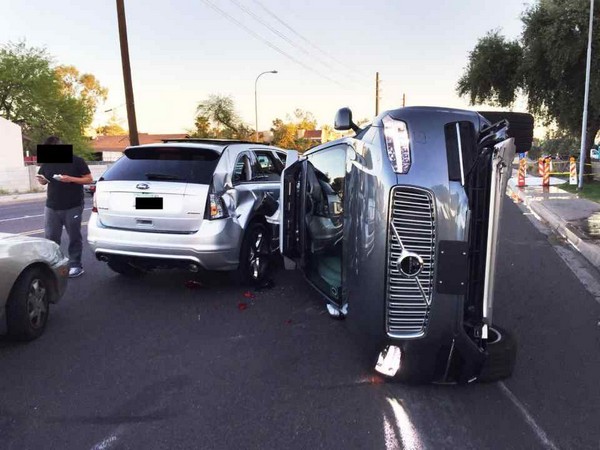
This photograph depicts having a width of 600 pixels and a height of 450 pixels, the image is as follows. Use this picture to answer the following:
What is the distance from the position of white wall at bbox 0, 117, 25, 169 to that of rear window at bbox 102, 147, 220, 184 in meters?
36.0

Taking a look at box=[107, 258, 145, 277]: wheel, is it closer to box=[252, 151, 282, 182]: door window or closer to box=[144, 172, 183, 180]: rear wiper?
box=[144, 172, 183, 180]: rear wiper

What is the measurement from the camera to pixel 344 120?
380 cm

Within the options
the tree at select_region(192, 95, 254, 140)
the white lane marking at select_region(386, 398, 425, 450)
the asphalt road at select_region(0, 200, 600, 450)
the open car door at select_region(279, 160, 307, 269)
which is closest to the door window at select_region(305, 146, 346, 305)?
the open car door at select_region(279, 160, 307, 269)

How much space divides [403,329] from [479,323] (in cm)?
47

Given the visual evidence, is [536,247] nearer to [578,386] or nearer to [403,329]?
[578,386]

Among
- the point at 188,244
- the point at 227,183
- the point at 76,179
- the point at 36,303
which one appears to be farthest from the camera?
the point at 76,179

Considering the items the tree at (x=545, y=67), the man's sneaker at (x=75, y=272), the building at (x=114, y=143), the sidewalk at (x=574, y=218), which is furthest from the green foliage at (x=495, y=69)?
the building at (x=114, y=143)

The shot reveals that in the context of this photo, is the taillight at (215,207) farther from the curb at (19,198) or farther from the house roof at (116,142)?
the house roof at (116,142)

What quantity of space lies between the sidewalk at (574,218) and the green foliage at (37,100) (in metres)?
38.4

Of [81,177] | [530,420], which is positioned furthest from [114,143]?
[530,420]

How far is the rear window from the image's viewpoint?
5445 mm

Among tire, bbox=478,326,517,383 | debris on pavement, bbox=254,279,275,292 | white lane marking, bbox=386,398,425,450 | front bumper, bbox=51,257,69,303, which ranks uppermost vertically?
front bumper, bbox=51,257,69,303

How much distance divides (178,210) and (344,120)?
89.6 inches

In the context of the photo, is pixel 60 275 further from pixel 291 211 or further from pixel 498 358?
pixel 498 358
